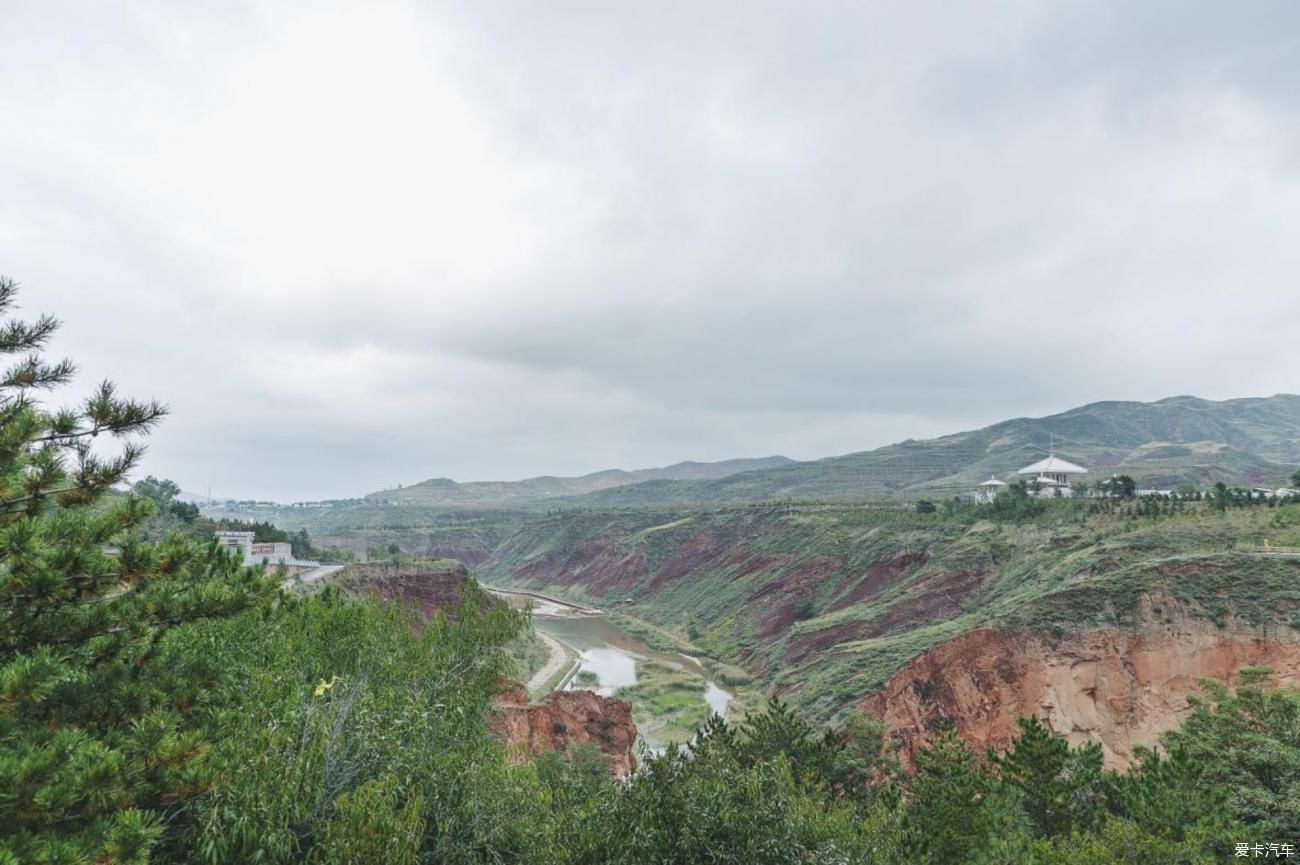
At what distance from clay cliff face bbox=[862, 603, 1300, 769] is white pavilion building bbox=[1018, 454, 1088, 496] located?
51.3m

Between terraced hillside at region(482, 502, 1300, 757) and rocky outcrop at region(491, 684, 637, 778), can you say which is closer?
A: terraced hillside at region(482, 502, 1300, 757)

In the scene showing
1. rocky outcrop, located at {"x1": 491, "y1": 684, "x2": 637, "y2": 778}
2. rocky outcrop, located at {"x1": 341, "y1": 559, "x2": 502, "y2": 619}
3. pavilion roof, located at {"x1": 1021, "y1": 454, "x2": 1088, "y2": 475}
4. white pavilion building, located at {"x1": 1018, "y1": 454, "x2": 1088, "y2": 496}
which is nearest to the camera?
rocky outcrop, located at {"x1": 491, "y1": 684, "x2": 637, "y2": 778}

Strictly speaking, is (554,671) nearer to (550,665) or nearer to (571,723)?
(550,665)

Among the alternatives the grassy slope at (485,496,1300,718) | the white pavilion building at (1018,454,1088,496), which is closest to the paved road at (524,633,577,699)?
the grassy slope at (485,496,1300,718)

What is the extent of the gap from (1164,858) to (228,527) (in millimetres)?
85289

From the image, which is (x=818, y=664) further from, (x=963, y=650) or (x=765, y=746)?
(x=765, y=746)

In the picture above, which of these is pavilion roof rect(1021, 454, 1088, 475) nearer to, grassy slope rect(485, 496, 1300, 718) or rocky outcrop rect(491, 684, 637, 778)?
grassy slope rect(485, 496, 1300, 718)

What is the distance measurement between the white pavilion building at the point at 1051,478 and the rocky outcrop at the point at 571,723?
2444 inches

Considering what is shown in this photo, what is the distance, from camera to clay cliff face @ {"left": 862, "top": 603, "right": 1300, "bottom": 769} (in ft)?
88.6

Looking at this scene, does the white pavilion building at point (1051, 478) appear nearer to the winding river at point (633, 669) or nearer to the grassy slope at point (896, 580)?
the grassy slope at point (896, 580)

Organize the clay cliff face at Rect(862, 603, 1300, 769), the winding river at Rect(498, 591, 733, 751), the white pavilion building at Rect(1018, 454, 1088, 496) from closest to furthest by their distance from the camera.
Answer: the clay cliff face at Rect(862, 603, 1300, 769) → the winding river at Rect(498, 591, 733, 751) → the white pavilion building at Rect(1018, 454, 1088, 496)

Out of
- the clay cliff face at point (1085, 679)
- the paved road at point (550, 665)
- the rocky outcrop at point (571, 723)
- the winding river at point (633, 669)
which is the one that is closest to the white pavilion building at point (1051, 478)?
the winding river at point (633, 669)

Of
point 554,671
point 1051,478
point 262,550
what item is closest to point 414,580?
point 262,550

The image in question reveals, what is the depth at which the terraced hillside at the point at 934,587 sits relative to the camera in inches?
1129
